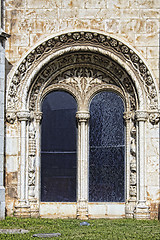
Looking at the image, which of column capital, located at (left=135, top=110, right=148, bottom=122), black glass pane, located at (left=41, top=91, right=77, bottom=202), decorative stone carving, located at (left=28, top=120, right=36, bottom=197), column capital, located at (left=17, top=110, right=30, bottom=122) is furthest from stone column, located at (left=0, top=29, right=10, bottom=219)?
column capital, located at (left=135, top=110, right=148, bottom=122)

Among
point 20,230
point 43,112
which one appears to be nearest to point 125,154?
point 43,112

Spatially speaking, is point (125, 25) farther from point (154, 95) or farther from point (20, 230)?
point (20, 230)

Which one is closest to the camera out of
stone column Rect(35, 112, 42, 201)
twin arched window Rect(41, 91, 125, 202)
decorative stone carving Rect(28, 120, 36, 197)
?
decorative stone carving Rect(28, 120, 36, 197)

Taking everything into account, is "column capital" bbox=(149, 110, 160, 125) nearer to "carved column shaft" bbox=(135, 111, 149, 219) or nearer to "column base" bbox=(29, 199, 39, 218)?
"carved column shaft" bbox=(135, 111, 149, 219)

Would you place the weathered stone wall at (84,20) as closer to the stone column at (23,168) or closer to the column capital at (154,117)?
the column capital at (154,117)

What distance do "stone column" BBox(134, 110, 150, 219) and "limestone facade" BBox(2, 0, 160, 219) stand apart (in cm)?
3

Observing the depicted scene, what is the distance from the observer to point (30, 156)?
62.0 ft

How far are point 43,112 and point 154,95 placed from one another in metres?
3.25

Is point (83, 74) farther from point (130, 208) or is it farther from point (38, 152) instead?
point (130, 208)

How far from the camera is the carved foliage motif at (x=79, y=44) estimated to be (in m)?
18.6

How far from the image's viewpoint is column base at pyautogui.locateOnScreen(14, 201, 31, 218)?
18.3 metres

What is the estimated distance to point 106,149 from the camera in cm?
1925

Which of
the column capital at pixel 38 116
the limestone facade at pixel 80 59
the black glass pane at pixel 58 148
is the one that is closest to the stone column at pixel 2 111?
the limestone facade at pixel 80 59

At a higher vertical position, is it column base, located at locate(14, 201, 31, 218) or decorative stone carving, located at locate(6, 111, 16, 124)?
decorative stone carving, located at locate(6, 111, 16, 124)
